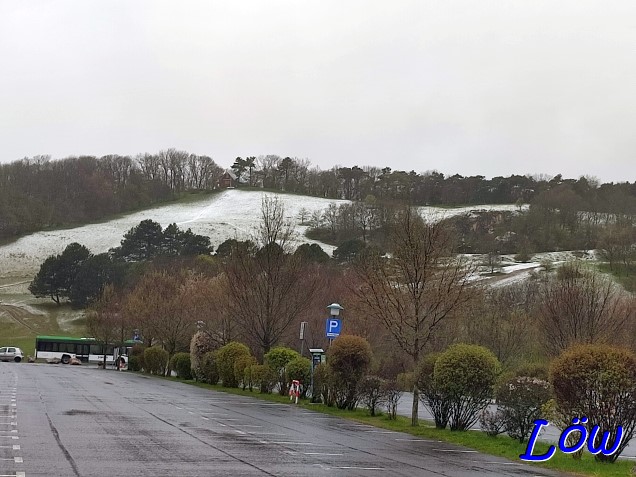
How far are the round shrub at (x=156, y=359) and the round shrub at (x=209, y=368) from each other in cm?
1136

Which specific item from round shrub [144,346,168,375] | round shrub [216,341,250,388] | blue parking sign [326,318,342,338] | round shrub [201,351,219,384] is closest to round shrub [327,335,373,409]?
blue parking sign [326,318,342,338]

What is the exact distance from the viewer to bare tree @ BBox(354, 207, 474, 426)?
22219mm

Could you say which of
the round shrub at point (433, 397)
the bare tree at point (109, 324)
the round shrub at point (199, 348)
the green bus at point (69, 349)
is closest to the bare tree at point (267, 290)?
the round shrub at point (199, 348)

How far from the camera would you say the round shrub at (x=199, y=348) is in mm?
42906

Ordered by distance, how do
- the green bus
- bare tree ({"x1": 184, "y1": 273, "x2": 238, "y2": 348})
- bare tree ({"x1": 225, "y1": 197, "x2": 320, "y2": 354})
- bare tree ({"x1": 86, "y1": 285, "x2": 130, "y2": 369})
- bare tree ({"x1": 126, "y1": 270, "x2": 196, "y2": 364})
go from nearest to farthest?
1. bare tree ({"x1": 225, "y1": 197, "x2": 320, "y2": 354})
2. bare tree ({"x1": 184, "y1": 273, "x2": 238, "y2": 348})
3. bare tree ({"x1": 126, "y1": 270, "x2": 196, "y2": 364})
4. bare tree ({"x1": 86, "y1": 285, "x2": 130, "y2": 369})
5. the green bus

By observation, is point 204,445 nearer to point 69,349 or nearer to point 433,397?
point 433,397

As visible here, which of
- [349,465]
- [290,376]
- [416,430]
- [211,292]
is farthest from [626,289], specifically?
[349,465]

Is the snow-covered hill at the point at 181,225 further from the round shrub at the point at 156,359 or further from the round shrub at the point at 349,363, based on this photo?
the round shrub at the point at 349,363

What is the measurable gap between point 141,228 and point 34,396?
292ft

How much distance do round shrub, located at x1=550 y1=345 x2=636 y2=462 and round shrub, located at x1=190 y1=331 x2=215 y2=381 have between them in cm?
2937

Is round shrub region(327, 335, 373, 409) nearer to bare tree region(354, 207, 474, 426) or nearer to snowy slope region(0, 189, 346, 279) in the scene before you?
bare tree region(354, 207, 474, 426)

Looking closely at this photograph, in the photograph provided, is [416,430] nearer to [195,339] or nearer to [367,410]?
[367,410]

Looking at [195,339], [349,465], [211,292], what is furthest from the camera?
[211,292]

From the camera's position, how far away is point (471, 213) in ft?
392
